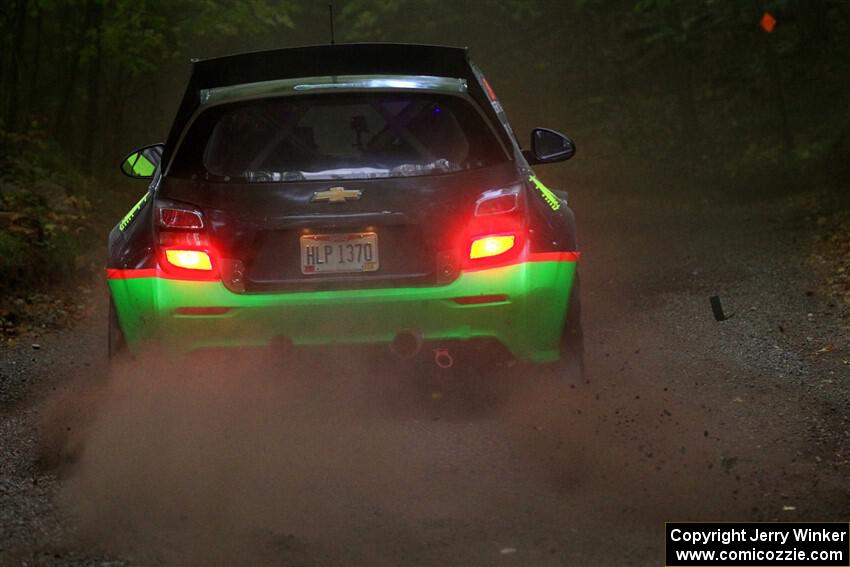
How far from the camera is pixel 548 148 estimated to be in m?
7.70

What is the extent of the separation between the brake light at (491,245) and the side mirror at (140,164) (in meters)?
2.08

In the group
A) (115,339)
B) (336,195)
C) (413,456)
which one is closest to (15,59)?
(115,339)

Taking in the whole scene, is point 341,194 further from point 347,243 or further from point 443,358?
point 443,358

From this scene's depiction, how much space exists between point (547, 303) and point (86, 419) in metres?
2.35

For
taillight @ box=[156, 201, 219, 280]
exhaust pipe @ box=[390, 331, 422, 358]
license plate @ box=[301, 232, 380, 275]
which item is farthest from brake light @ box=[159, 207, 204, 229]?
exhaust pipe @ box=[390, 331, 422, 358]

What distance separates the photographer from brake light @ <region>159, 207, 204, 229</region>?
6.26 metres

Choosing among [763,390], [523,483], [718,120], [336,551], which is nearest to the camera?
[336,551]

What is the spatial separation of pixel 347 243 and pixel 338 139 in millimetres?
851

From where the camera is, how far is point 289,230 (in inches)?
245

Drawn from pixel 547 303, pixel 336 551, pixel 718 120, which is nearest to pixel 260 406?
pixel 547 303

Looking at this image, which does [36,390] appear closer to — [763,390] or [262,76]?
[262,76]

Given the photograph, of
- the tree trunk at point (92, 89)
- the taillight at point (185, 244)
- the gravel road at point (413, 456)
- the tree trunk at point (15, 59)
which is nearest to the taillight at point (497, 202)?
the gravel road at point (413, 456)

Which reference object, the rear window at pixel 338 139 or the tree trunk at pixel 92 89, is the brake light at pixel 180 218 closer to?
the rear window at pixel 338 139

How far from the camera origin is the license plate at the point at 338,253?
622cm
